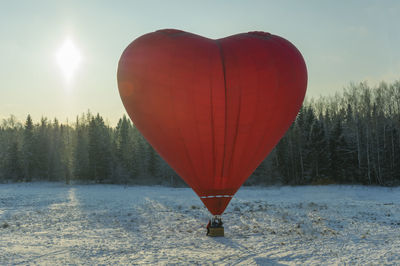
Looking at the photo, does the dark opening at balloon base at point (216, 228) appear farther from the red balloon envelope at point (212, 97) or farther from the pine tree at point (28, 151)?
the pine tree at point (28, 151)

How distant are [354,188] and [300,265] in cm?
2730

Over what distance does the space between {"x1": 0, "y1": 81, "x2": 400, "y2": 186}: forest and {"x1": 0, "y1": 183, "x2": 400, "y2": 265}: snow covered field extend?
17336 mm

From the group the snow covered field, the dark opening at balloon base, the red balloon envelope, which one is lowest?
the snow covered field

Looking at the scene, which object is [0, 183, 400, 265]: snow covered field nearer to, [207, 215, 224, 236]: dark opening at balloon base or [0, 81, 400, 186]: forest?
[207, 215, 224, 236]: dark opening at balloon base

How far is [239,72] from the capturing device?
10.2 m

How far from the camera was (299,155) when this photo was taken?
4316 cm

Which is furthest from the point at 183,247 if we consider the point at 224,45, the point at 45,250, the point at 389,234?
the point at 389,234

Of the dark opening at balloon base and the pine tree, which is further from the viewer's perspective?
the pine tree

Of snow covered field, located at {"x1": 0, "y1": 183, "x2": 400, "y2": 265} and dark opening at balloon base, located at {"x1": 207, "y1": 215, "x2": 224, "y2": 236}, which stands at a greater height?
dark opening at balloon base, located at {"x1": 207, "y1": 215, "x2": 224, "y2": 236}

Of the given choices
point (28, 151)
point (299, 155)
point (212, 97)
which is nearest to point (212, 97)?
point (212, 97)

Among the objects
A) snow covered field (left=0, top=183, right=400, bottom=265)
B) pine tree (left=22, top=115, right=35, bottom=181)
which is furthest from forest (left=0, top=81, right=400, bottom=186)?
snow covered field (left=0, top=183, right=400, bottom=265)

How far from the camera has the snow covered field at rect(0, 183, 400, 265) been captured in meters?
10.5

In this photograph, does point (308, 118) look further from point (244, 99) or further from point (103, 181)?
point (244, 99)

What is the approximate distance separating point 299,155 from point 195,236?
105 ft
